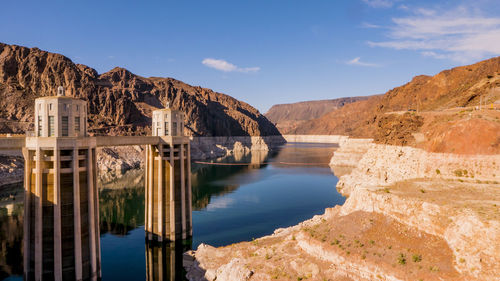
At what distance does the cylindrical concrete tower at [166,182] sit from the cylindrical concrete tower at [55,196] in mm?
10673

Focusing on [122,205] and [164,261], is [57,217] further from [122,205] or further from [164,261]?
[122,205]

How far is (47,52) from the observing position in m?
144

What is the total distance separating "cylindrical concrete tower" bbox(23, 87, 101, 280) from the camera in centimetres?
2392

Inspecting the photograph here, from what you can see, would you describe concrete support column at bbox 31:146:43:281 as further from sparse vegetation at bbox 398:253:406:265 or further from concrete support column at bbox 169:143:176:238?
sparse vegetation at bbox 398:253:406:265

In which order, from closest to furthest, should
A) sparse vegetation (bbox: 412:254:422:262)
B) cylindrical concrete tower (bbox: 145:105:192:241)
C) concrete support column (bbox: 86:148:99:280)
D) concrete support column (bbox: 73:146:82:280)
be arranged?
sparse vegetation (bbox: 412:254:422:262) → concrete support column (bbox: 73:146:82:280) → concrete support column (bbox: 86:148:99:280) → cylindrical concrete tower (bbox: 145:105:192:241)

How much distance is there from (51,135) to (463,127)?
40.2 meters

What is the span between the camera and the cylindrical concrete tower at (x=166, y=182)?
35.9 metres

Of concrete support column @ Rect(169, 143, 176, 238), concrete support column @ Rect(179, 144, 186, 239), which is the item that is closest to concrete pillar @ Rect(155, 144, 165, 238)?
concrete support column @ Rect(169, 143, 176, 238)

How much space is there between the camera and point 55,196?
23.9 meters

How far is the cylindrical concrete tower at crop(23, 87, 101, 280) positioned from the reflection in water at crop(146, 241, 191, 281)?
8.01 meters

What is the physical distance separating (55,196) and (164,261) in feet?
46.7

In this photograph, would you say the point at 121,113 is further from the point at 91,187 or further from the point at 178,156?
the point at 91,187

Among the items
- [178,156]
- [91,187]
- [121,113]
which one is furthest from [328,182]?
→ [121,113]

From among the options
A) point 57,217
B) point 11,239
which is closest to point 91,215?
point 57,217
